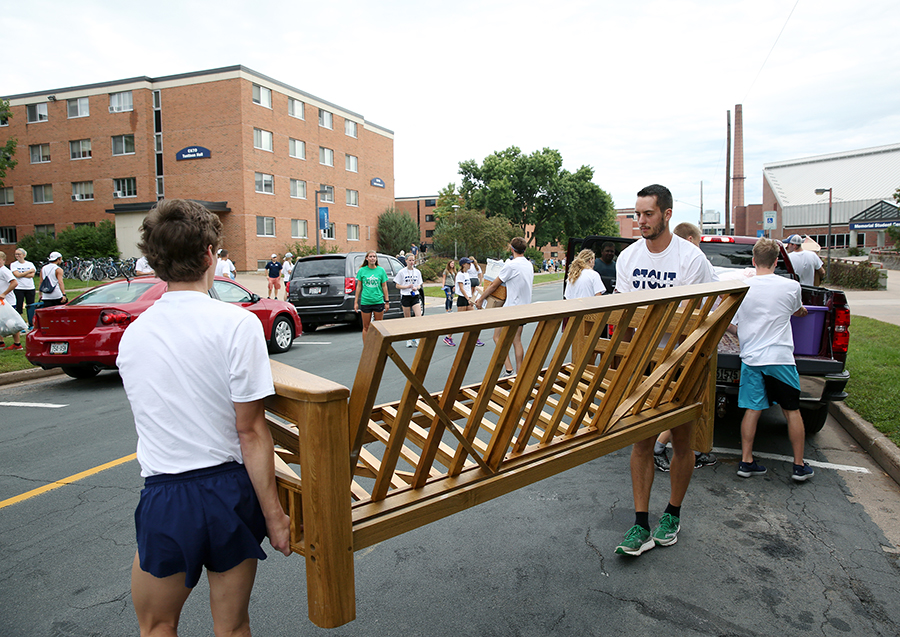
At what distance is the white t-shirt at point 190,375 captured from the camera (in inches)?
64.0

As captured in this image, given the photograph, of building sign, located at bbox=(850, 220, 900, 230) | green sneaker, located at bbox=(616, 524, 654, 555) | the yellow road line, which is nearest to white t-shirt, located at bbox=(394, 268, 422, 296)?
the yellow road line

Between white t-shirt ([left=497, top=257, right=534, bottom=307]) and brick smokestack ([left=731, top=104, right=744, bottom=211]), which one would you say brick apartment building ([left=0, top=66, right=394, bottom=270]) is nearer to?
white t-shirt ([left=497, top=257, right=534, bottom=307])

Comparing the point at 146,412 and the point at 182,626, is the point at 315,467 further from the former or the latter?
the point at 182,626

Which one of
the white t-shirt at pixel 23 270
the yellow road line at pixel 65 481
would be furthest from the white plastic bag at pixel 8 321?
the yellow road line at pixel 65 481

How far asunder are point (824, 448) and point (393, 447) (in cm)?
509

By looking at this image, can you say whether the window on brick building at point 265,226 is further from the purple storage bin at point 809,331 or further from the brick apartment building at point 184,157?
the purple storage bin at point 809,331

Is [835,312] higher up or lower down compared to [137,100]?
lower down

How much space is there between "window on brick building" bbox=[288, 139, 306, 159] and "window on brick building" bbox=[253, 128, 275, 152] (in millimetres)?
1707

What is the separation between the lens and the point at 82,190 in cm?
4125

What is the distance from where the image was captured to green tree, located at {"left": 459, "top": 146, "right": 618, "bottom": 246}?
191 feet

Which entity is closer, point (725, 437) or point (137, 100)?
point (725, 437)

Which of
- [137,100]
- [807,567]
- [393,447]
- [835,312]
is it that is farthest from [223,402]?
[137,100]

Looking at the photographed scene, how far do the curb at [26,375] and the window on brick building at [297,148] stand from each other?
34.4m

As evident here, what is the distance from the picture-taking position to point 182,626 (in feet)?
8.71
